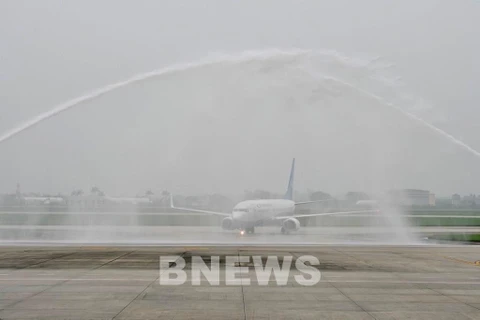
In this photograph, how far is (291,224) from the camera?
4906cm

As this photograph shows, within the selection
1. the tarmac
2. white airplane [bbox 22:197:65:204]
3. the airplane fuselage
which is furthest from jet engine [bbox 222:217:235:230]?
white airplane [bbox 22:197:65:204]

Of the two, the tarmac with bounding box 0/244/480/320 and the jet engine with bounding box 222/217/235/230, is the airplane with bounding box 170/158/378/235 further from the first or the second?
the tarmac with bounding box 0/244/480/320

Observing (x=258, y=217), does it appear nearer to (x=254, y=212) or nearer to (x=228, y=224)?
(x=254, y=212)

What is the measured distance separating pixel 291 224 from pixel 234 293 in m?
34.2

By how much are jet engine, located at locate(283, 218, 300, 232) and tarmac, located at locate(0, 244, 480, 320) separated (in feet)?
79.1

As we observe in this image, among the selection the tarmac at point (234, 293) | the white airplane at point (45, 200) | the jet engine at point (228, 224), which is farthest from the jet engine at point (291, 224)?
the white airplane at point (45, 200)

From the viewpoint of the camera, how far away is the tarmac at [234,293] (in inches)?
499

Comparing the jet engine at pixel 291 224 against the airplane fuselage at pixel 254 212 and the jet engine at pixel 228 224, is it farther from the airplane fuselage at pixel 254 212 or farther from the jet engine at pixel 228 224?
the jet engine at pixel 228 224

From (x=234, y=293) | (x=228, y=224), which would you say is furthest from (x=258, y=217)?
(x=234, y=293)

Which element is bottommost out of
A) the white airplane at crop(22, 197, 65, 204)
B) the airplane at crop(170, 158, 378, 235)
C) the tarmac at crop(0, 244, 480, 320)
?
the tarmac at crop(0, 244, 480, 320)

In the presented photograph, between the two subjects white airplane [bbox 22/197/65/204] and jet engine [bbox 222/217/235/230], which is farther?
white airplane [bbox 22/197/65/204]

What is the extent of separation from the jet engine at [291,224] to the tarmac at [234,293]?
24.1 m

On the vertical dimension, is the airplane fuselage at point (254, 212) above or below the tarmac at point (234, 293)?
above

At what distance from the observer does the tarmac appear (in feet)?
41.6
